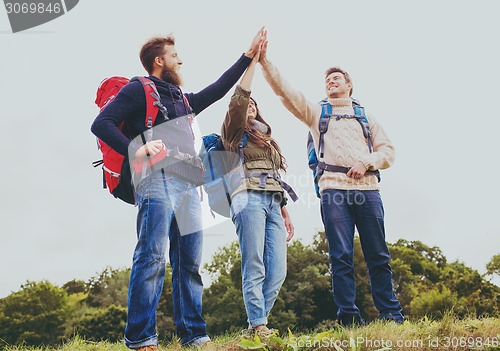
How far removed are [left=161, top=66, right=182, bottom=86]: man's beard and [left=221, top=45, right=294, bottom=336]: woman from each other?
19.5 inches

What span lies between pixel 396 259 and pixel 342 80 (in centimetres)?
2534

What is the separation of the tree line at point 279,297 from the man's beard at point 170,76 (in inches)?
821

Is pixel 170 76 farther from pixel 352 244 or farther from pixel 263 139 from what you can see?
pixel 352 244

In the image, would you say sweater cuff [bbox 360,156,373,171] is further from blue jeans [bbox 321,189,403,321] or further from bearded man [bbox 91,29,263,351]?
bearded man [bbox 91,29,263,351]

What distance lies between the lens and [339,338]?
4.30m

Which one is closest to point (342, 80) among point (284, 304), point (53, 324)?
point (284, 304)

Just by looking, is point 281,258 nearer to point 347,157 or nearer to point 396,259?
point 347,157

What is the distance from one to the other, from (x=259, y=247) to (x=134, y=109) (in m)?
1.56

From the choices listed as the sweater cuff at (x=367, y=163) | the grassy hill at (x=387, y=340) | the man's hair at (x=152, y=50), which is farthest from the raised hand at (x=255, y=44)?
the grassy hill at (x=387, y=340)

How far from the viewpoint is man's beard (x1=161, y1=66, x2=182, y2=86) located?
4957 mm

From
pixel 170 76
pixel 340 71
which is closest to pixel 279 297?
pixel 340 71

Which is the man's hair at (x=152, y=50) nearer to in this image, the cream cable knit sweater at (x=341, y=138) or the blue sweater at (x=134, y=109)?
the blue sweater at (x=134, y=109)

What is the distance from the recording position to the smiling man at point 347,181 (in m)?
5.38

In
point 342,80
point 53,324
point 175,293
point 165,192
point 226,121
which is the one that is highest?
point 342,80
